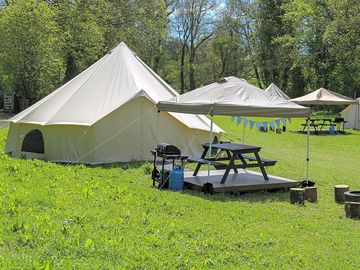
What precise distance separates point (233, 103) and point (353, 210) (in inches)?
124

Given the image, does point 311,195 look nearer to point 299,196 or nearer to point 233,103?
point 299,196

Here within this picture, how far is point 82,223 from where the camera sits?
19.3 feet

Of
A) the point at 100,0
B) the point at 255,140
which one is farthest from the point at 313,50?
the point at 255,140

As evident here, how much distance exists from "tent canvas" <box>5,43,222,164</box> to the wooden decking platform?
2.62 metres

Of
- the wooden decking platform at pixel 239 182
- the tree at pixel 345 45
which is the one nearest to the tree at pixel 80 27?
the tree at pixel 345 45

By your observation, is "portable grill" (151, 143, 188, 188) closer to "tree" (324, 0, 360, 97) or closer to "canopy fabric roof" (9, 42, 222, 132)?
"canopy fabric roof" (9, 42, 222, 132)

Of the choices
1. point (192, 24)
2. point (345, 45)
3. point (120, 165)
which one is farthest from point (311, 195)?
point (192, 24)

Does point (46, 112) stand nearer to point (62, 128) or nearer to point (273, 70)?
point (62, 128)

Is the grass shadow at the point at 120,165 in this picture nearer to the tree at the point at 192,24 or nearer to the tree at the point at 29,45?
the tree at the point at 29,45

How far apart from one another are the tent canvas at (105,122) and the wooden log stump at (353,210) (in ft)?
21.0

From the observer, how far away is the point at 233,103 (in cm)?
949

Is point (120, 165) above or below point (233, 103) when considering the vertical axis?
below

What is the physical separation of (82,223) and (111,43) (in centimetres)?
3021

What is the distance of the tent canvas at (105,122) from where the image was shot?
12.5m
